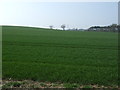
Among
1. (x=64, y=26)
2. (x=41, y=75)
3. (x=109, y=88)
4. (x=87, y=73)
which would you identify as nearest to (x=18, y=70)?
(x=41, y=75)

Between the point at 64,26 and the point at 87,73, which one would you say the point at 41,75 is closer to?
the point at 87,73

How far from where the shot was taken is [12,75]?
6371mm

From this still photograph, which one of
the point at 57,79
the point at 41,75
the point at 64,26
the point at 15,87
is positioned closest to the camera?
the point at 15,87

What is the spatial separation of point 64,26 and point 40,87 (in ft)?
409

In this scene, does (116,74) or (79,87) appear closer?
(79,87)

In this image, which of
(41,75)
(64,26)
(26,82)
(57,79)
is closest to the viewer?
(26,82)

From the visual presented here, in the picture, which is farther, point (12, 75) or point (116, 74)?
point (116, 74)

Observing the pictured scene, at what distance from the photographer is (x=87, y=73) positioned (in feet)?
22.5

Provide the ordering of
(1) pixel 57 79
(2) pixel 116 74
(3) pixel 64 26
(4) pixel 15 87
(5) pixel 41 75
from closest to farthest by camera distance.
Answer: (4) pixel 15 87
(1) pixel 57 79
(5) pixel 41 75
(2) pixel 116 74
(3) pixel 64 26

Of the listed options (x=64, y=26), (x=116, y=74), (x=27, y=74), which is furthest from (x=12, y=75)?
(x=64, y=26)

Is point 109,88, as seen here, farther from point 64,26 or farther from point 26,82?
point 64,26

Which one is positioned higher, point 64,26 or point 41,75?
point 64,26

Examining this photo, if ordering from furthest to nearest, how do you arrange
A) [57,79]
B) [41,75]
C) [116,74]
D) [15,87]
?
[116,74]
[41,75]
[57,79]
[15,87]

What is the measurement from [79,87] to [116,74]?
2.32 m
